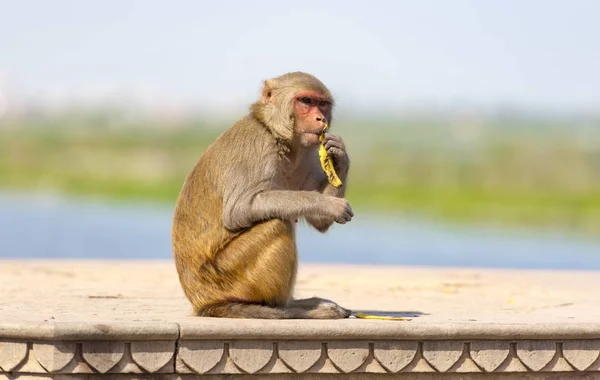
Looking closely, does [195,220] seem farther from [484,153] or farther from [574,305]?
[484,153]

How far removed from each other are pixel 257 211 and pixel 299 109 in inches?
25.5

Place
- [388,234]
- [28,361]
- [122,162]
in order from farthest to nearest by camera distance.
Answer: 1. [122,162]
2. [388,234]
3. [28,361]

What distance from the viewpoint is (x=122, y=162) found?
6769cm

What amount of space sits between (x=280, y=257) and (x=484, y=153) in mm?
69105

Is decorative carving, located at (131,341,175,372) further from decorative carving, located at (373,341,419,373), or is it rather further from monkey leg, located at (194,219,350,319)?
decorative carving, located at (373,341,419,373)

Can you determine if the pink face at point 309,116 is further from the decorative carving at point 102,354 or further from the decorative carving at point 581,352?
the decorative carving at point 581,352

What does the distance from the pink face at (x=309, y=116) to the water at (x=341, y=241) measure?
15378 mm

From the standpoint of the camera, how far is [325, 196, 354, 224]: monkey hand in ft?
20.9

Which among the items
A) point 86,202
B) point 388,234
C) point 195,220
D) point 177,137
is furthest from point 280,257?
point 177,137

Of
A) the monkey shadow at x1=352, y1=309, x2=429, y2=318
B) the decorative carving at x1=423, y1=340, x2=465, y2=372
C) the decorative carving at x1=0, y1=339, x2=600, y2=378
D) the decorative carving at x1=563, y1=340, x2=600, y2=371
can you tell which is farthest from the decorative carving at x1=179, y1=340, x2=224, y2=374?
the decorative carving at x1=563, y1=340, x2=600, y2=371

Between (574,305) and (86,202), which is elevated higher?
(86,202)

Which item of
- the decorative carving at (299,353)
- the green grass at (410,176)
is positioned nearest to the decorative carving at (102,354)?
the decorative carving at (299,353)

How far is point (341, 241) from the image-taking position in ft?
109

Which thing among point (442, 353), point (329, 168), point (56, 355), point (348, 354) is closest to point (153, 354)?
point (56, 355)
